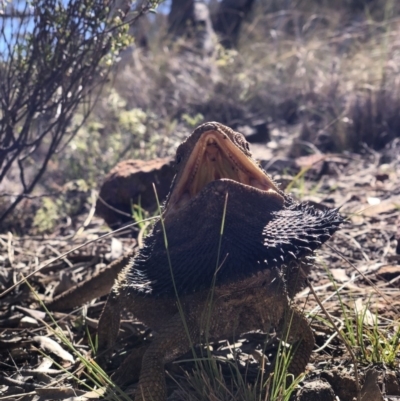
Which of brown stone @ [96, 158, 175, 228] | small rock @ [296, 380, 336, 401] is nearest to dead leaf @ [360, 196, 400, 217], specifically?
brown stone @ [96, 158, 175, 228]

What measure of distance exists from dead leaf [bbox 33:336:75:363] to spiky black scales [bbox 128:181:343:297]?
0.69 metres

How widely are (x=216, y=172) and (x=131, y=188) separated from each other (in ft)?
6.20

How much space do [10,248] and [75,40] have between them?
1.31m

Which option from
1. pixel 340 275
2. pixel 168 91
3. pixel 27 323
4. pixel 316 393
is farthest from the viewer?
pixel 168 91

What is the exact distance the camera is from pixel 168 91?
26.2 ft

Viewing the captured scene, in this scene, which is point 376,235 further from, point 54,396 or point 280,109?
point 280,109

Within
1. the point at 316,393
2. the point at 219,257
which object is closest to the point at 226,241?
the point at 219,257

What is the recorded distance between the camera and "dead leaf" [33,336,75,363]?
2.78 meters

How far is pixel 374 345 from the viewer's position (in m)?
2.24

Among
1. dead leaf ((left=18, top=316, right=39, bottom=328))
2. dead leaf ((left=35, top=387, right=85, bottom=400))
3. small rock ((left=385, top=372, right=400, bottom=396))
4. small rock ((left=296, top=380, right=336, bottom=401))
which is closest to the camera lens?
small rock ((left=296, top=380, right=336, bottom=401))

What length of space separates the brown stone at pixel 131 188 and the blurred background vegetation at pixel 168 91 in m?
0.47

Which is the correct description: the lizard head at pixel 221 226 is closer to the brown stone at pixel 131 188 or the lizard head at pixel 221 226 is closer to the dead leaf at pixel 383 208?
the brown stone at pixel 131 188

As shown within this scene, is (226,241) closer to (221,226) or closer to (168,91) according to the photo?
(221,226)

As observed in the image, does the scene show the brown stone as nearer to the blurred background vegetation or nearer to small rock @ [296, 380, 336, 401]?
the blurred background vegetation
